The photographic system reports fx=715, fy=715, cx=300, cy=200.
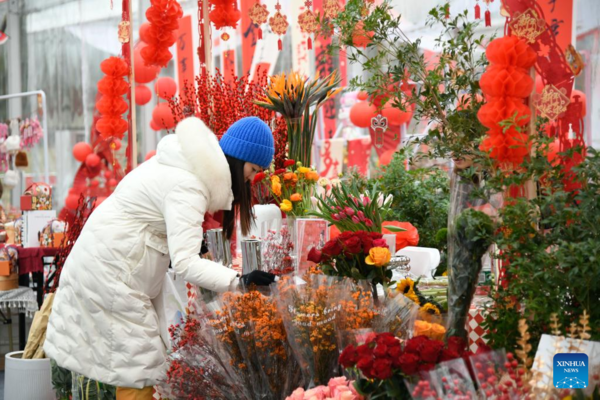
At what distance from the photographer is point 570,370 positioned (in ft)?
4.18

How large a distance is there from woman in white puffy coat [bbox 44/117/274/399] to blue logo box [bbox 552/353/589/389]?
1.09m

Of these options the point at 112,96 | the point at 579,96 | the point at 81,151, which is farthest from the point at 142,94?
the point at 579,96

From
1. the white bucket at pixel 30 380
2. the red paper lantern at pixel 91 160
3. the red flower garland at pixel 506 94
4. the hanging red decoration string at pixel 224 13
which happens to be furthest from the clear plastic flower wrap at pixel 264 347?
the red paper lantern at pixel 91 160

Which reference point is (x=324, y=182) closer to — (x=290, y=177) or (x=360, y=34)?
(x=290, y=177)

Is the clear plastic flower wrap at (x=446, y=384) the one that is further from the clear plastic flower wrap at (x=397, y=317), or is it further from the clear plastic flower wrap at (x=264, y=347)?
the clear plastic flower wrap at (x=264, y=347)

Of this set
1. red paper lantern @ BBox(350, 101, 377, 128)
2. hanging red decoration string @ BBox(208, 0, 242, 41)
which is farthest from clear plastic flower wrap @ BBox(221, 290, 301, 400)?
red paper lantern @ BBox(350, 101, 377, 128)

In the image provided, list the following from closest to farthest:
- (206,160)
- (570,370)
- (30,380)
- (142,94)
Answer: (570,370) → (206,160) → (30,380) → (142,94)

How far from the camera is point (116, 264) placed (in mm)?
2191

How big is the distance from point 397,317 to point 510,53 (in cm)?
69

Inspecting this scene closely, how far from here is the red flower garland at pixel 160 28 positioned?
4.68 m

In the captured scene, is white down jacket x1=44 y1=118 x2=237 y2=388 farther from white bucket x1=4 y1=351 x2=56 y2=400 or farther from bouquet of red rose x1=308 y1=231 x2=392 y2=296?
white bucket x1=4 y1=351 x2=56 y2=400

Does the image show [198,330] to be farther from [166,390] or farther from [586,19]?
[586,19]

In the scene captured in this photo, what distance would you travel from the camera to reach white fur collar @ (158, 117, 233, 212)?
2.07m

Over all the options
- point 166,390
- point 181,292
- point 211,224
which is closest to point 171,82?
point 211,224
